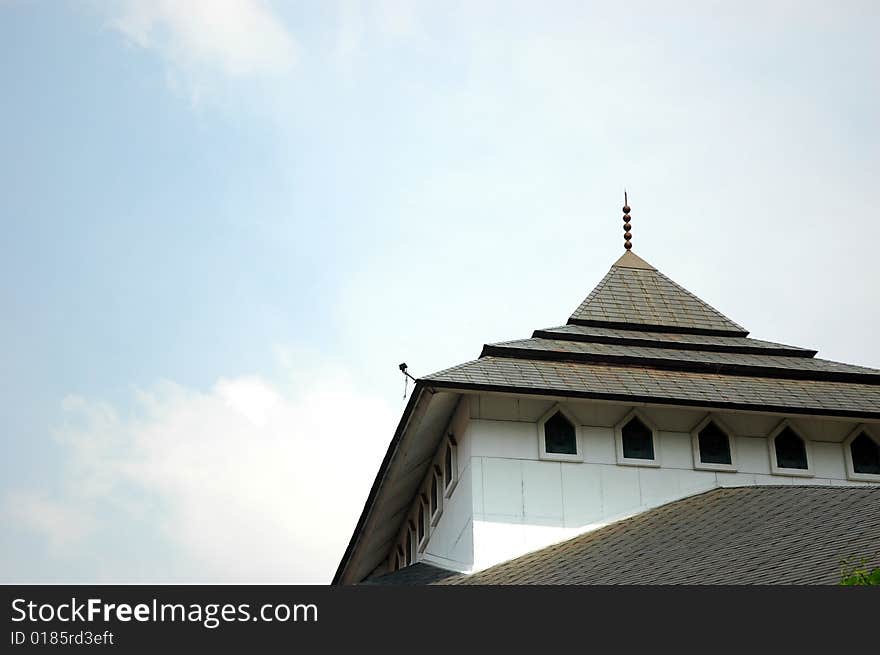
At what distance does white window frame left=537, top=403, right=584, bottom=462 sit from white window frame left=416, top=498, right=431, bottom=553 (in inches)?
152

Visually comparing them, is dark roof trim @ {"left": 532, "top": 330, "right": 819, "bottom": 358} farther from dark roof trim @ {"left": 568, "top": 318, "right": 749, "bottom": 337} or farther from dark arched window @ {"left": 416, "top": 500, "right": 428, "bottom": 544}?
dark arched window @ {"left": 416, "top": 500, "right": 428, "bottom": 544}

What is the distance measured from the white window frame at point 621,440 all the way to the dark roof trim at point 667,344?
7.84 ft

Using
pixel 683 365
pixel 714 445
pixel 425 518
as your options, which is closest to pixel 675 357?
pixel 683 365

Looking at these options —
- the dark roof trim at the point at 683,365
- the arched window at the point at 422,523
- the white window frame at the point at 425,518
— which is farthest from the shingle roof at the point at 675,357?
the arched window at the point at 422,523

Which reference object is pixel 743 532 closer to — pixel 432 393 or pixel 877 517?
pixel 877 517

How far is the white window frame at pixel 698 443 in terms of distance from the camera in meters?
23.5

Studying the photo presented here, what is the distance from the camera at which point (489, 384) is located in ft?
73.4

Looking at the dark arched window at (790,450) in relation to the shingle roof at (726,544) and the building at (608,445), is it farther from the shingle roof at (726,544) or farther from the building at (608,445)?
the shingle roof at (726,544)

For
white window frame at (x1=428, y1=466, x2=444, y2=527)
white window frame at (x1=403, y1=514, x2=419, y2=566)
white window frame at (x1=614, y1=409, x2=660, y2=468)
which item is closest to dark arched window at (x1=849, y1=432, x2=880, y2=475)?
white window frame at (x1=614, y1=409, x2=660, y2=468)

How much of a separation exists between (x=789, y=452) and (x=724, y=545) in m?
6.87

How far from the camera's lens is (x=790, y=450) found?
79.1 ft
